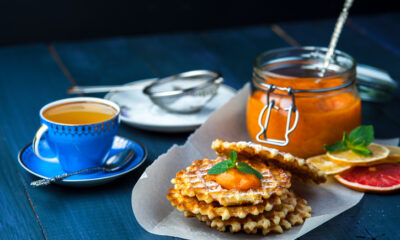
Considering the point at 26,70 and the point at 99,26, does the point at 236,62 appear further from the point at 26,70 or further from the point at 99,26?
the point at 99,26

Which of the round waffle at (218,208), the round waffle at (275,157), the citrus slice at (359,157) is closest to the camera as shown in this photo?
the round waffle at (218,208)

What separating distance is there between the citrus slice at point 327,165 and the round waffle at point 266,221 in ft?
0.62

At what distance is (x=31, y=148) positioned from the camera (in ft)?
4.35

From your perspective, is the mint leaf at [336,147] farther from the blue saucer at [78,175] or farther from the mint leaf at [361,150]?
the blue saucer at [78,175]

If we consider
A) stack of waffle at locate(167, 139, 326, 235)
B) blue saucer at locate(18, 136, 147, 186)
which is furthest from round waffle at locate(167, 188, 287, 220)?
blue saucer at locate(18, 136, 147, 186)

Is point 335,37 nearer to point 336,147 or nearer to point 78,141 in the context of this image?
point 336,147

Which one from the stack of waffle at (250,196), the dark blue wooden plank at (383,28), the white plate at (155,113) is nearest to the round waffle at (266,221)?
the stack of waffle at (250,196)

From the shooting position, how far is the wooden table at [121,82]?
1.08 meters

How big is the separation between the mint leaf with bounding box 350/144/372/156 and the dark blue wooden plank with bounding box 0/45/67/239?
0.66m

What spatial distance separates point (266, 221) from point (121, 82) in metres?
0.90

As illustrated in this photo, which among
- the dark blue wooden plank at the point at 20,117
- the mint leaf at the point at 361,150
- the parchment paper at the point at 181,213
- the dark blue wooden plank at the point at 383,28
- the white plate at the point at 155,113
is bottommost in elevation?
the dark blue wooden plank at the point at 20,117

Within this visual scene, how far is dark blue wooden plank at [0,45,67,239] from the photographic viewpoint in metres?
1.09

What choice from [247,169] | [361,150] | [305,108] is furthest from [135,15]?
[247,169]

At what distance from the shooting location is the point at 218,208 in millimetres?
1018
